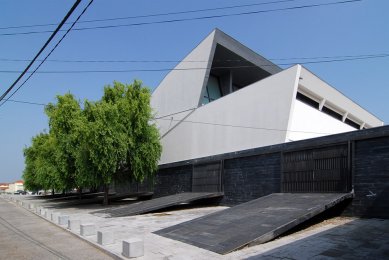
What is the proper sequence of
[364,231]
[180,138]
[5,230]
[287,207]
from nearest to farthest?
1. [364,231]
2. [287,207]
3. [5,230]
4. [180,138]

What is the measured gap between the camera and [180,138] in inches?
1203

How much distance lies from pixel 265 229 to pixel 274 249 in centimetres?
100

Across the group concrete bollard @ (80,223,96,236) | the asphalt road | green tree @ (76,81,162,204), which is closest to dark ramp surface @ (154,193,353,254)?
concrete bollard @ (80,223,96,236)

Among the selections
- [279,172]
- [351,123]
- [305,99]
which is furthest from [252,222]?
[351,123]

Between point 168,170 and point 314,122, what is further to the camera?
point 168,170

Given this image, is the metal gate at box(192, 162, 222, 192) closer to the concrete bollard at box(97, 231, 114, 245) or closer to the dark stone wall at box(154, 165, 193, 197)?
the dark stone wall at box(154, 165, 193, 197)

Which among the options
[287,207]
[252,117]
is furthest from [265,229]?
[252,117]

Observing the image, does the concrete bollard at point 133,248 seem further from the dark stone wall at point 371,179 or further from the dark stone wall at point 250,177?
the dark stone wall at point 250,177

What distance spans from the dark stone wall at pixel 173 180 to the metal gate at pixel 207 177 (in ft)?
2.82

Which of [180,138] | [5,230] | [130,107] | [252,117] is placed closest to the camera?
[5,230]

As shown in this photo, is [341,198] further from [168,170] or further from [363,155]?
[168,170]

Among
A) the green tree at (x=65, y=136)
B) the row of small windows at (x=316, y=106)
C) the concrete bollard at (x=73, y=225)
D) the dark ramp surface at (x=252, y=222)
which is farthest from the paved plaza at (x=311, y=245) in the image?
the row of small windows at (x=316, y=106)

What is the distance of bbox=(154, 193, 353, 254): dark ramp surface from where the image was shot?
8.55 metres

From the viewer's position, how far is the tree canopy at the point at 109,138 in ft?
71.1
